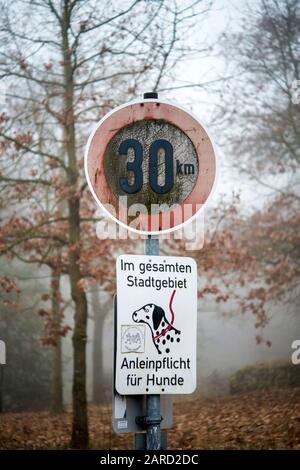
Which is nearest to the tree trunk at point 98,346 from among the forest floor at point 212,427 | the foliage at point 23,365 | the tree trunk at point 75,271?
the foliage at point 23,365

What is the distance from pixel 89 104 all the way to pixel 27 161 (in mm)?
3420

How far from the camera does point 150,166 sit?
8.61 ft

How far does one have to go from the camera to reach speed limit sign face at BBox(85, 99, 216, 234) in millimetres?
2619

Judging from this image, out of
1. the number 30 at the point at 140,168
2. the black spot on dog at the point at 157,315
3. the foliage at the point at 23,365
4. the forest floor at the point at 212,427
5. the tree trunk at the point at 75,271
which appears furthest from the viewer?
the foliage at the point at 23,365

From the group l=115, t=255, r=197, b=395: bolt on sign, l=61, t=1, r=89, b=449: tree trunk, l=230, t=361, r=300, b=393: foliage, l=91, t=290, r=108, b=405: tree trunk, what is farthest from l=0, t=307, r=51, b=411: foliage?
l=115, t=255, r=197, b=395: bolt on sign

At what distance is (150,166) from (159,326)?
676 mm

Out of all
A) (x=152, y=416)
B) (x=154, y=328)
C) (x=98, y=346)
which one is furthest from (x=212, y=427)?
(x=98, y=346)

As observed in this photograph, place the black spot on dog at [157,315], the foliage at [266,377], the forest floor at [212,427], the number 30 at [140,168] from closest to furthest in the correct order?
the black spot on dog at [157,315] < the number 30 at [140,168] < the forest floor at [212,427] < the foliage at [266,377]

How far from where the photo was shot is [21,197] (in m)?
12.2

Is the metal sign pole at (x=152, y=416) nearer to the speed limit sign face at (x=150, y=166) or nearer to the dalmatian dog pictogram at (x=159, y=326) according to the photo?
the speed limit sign face at (x=150, y=166)

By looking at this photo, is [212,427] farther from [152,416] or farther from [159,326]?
[159,326]

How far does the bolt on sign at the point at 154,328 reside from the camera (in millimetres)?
2477

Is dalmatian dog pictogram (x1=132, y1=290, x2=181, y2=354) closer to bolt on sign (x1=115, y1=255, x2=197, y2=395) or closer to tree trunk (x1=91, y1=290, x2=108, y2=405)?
bolt on sign (x1=115, y1=255, x2=197, y2=395)

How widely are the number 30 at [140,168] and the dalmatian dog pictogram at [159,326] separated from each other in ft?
1.56
